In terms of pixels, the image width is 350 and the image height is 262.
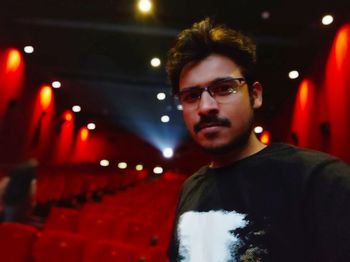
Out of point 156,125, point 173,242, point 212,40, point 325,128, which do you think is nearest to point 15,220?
point 173,242

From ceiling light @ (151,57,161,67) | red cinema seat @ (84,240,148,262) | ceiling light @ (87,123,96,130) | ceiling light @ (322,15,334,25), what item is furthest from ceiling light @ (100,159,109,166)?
red cinema seat @ (84,240,148,262)

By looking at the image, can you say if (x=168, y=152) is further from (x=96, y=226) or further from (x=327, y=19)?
(x=96, y=226)

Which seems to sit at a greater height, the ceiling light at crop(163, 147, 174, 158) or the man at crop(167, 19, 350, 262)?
the ceiling light at crop(163, 147, 174, 158)

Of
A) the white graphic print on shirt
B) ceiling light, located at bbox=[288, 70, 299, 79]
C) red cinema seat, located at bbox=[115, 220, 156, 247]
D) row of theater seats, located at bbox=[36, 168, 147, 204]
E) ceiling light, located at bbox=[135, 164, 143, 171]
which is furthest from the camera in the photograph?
ceiling light, located at bbox=[135, 164, 143, 171]

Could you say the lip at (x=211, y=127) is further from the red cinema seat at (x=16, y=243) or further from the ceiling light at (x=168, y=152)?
the ceiling light at (x=168, y=152)

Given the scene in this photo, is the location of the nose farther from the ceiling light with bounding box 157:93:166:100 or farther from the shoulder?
the ceiling light with bounding box 157:93:166:100

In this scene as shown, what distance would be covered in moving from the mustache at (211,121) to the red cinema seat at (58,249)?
4.65 ft

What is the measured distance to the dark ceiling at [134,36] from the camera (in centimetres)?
379

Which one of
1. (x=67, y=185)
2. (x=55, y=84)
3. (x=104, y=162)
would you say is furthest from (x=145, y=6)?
(x=104, y=162)

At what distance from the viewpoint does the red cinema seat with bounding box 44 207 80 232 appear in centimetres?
266

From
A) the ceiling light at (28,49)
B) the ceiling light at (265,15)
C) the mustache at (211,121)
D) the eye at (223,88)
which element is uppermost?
the ceiling light at (28,49)

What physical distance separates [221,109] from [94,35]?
4585 mm

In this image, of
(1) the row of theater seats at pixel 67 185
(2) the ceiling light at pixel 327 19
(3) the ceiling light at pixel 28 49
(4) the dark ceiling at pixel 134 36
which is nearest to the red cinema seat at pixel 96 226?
(4) the dark ceiling at pixel 134 36

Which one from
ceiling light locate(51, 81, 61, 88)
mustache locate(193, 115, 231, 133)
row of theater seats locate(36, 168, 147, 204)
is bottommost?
mustache locate(193, 115, 231, 133)
